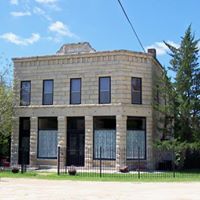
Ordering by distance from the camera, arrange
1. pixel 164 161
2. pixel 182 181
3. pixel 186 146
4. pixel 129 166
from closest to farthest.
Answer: pixel 182 181
pixel 186 146
pixel 129 166
pixel 164 161

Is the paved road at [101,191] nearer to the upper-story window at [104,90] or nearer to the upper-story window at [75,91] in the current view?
the upper-story window at [104,90]

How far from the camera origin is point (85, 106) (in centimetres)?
3169

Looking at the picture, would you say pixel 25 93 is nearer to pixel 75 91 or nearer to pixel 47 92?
pixel 47 92

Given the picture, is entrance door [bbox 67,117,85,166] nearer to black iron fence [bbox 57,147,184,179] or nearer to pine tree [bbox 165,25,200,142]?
black iron fence [bbox 57,147,184,179]

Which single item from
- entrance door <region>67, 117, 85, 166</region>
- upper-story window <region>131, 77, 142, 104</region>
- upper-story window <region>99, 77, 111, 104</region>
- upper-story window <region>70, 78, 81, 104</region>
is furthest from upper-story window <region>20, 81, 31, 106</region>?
upper-story window <region>131, 77, 142, 104</region>

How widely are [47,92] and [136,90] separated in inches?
264

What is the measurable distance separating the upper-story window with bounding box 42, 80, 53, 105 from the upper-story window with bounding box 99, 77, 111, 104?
396 cm

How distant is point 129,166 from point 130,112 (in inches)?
146

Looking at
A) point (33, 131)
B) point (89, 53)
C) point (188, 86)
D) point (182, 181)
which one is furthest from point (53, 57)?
point (182, 181)

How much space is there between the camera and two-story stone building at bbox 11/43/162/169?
31062 millimetres

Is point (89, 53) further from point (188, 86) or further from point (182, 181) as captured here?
point (182, 181)

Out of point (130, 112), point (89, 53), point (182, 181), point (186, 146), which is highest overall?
point (89, 53)

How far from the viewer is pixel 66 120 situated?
107 ft

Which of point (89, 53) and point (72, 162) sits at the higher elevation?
point (89, 53)
